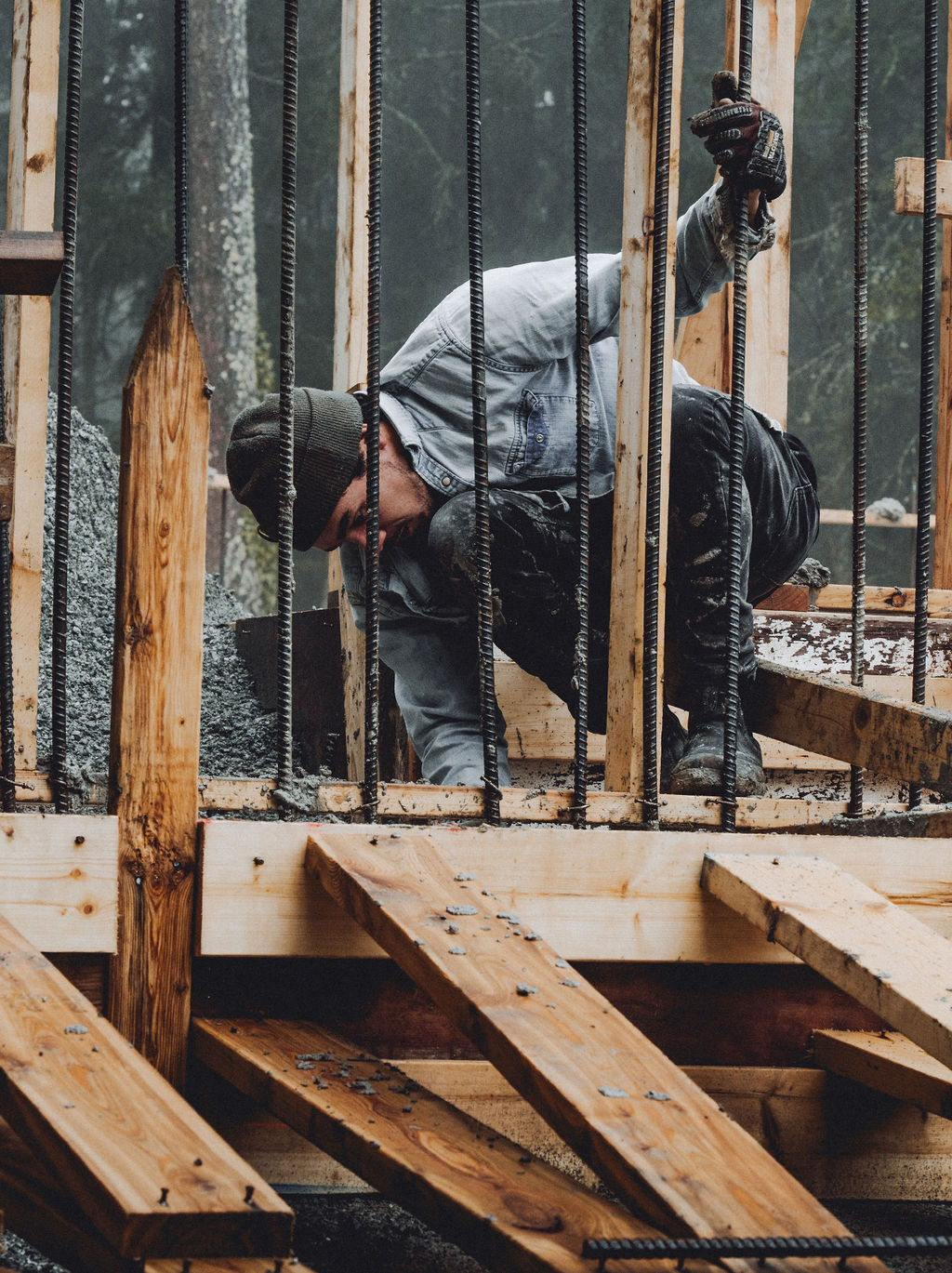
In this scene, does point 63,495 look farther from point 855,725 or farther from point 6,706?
point 855,725

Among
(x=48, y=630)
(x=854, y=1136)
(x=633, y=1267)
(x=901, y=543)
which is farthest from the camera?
(x=901, y=543)

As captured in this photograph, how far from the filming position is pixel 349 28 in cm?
345

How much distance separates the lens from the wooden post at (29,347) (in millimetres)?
2607

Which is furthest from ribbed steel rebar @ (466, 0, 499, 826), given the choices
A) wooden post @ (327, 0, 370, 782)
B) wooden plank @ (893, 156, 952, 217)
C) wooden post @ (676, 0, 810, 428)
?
wooden post @ (676, 0, 810, 428)

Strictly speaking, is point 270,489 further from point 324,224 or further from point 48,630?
point 324,224

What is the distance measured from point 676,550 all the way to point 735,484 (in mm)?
633

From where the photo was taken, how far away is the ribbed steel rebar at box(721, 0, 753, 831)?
6.49 ft

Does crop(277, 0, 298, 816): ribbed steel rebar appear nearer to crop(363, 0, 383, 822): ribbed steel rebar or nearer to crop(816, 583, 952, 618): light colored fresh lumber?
crop(363, 0, 383, 822): ribbed steel rebar

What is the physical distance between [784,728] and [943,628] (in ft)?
3.08

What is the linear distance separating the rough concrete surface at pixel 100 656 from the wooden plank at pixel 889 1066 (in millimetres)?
1350

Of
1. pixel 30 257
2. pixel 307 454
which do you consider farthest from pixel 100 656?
pixel 30 257

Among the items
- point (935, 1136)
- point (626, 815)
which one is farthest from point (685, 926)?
point (935, 1136)

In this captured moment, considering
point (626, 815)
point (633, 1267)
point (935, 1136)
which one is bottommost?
point (935, 1136)

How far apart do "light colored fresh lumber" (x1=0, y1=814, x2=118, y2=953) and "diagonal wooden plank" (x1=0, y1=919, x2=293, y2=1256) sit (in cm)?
16
